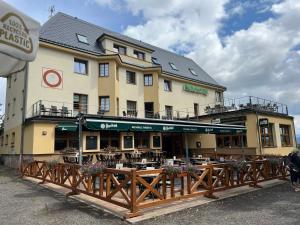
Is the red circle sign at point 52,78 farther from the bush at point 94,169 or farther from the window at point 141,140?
the bush at point 94,169

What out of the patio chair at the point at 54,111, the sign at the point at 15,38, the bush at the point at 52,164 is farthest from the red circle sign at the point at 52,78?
the sign at the point at 15,38

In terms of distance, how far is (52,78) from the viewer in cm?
1955

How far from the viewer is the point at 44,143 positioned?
1627cm

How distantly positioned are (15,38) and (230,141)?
71.1 ft

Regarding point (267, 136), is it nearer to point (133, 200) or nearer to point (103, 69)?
point (103, 69)

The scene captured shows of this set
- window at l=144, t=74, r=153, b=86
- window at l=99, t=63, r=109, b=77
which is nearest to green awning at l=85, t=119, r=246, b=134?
window at l=99, t=63, r=109, b=77

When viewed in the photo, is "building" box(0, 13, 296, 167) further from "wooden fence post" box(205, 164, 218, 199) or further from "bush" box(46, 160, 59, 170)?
"wooden fence post" box(205, 164, 218, 199)

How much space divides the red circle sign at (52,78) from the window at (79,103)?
1.75 metres

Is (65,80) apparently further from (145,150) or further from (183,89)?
(183,89)

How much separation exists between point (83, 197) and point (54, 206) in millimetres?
1161

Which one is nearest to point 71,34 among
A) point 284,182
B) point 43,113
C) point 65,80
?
point 65,80

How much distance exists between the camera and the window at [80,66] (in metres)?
21.3

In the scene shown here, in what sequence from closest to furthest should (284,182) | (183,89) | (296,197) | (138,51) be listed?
(296,197) → (284,182) → (138,51) → (183,89)

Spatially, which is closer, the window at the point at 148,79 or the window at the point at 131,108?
the window at the point at 131,108
